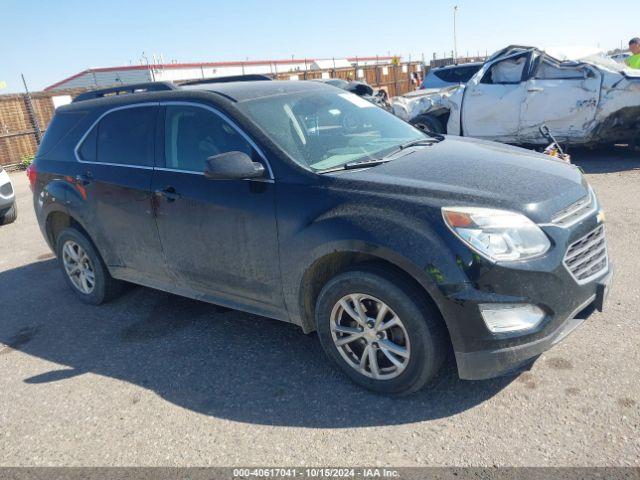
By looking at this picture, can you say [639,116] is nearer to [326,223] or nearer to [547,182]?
[547,182]

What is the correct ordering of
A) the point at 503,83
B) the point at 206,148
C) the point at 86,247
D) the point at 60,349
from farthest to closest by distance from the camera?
the point at 503,83 → the point at 86,247 → the point at 60,349 → the point at 206,148

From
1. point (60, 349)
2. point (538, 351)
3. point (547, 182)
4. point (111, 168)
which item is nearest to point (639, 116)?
point (547, 182)

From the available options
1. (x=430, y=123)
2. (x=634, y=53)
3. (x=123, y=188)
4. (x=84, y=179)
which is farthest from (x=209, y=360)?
(x=634, y=53)

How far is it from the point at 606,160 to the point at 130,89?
7.85 metres

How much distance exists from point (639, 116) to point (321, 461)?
7957 millimetres

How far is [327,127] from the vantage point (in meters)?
3.92

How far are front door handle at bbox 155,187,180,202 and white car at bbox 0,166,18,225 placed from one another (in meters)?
5.96

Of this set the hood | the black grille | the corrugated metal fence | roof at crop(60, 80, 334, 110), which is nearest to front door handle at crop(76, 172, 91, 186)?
roof at crop(60, 80, 334, 110)

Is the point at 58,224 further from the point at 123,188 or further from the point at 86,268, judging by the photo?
the point at 123,188

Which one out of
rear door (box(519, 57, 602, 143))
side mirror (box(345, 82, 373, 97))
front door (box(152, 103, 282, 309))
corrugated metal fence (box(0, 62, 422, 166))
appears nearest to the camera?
front door (box(152, 103, 282, 309))

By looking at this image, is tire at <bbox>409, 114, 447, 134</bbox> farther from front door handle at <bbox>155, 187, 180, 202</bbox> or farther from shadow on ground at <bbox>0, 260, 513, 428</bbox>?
front door handle at <bbox>155, 187, 180, 202</bbox>

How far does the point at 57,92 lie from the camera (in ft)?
58.4

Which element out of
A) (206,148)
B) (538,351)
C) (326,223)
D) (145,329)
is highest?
(206,148)

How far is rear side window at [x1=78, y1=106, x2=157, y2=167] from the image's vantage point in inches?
167
